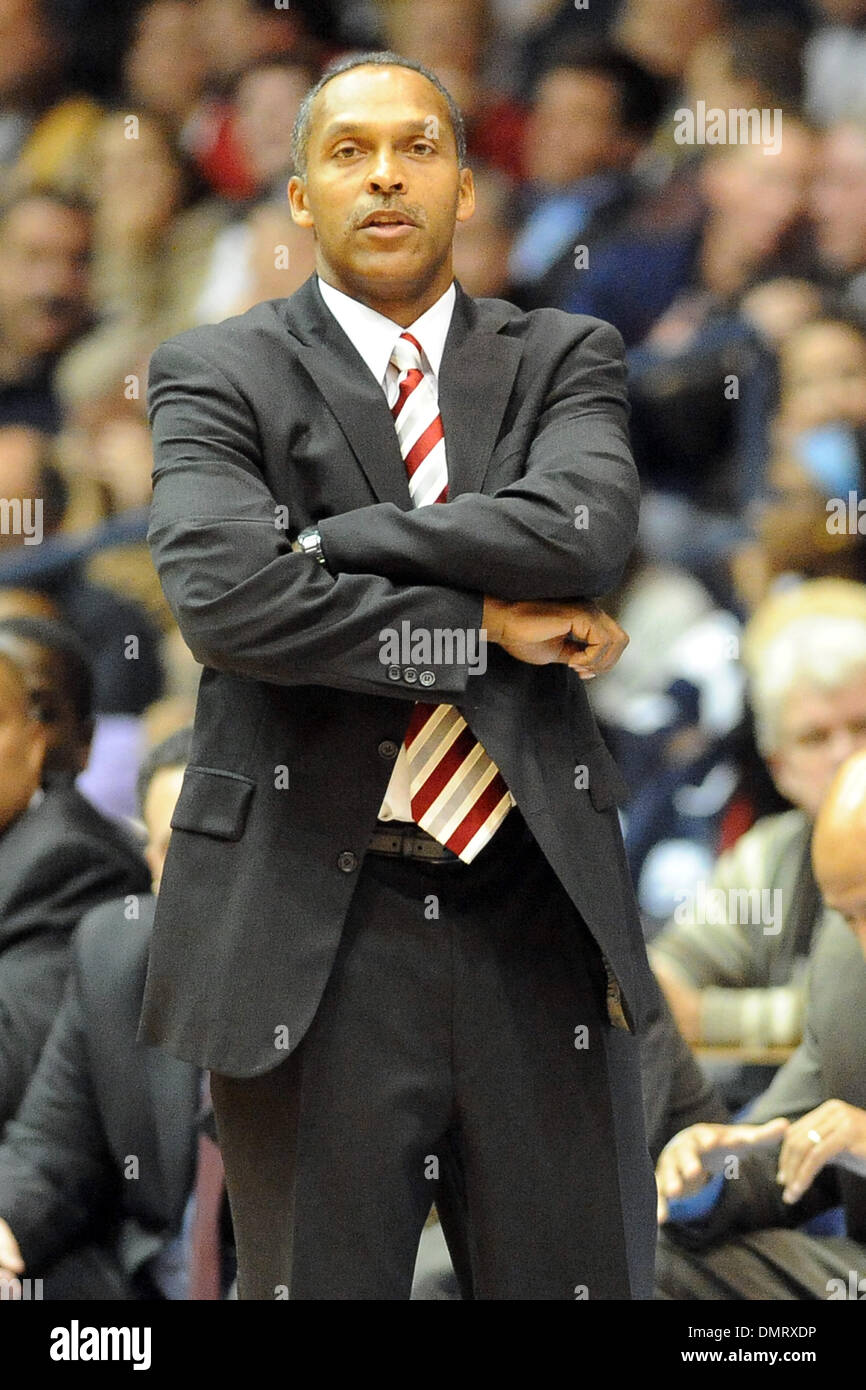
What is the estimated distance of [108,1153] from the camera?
139 inches

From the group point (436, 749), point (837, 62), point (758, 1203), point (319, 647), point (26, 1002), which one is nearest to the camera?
point (319, 647)

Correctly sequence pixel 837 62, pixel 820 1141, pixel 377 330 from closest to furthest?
pixel 377 330 → pixel 820 1141 → pixel 837 62

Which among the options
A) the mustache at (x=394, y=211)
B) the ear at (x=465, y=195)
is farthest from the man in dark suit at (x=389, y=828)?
the ear at (x=465, y=195)

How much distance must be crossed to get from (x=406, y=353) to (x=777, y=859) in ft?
6.52

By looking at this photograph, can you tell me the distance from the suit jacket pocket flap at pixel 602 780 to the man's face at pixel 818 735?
71.2 inches

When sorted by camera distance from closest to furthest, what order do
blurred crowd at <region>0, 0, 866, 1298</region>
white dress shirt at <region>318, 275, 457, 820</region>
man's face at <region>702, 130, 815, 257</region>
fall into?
white dress shirt at <region>318, 275, 457, 820</region> → blurred crowd at <region>0, 0, 866, 1298</region> → man's face at <region>702, 130, 815, 257</region>

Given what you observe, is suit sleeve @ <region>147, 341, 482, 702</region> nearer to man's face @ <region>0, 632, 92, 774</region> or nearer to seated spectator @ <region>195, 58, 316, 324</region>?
man's face @ <region>0, 632, 92, 774</region>

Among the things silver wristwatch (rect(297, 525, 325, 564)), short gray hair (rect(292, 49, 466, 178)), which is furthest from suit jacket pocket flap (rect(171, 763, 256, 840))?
short gray hair (rect(292, 49, 466, 178))

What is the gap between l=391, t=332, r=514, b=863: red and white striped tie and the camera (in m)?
1.90

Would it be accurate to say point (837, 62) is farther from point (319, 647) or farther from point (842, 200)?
point (319, 647)

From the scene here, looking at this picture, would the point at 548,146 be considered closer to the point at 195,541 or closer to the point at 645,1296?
the point at 195,541

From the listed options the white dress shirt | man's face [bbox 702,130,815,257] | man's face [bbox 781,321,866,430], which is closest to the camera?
the white dress shirt

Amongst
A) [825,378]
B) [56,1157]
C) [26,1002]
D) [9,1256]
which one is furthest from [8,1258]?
[825,378]

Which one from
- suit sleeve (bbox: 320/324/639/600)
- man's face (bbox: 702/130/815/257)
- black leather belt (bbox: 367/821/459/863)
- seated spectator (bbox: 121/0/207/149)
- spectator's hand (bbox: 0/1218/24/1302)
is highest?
seated spectator (bbox: 121/0/207/149)
